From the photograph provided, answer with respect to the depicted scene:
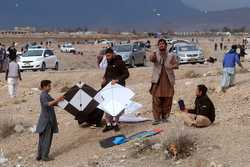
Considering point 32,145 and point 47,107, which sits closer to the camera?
point 47,107

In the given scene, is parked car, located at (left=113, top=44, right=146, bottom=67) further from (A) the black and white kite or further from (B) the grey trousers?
(B) the grey trousers

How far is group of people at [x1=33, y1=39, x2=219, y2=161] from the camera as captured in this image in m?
11.4

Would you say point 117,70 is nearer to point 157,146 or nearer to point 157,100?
point 157,100

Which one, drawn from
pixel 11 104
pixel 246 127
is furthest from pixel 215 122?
pixel 11 104

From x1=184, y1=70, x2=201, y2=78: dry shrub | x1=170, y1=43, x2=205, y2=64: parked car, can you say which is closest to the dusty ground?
x1=184, y1=70, x2=201, y2=78: dry shrub

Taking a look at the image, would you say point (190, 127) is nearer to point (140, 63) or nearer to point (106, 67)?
point (106, 67)

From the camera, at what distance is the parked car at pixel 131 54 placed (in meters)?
34.9

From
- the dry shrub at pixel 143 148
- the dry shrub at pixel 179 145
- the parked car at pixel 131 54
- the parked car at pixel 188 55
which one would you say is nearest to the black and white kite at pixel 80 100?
the dry shrub at pixel 143 148

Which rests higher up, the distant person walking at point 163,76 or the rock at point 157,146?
the distant person walking at point 163,76

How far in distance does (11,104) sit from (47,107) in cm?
821

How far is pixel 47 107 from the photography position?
1131 centimetres

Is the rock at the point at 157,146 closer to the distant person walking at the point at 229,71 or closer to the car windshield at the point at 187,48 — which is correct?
the distant person walking at the point at 229,71

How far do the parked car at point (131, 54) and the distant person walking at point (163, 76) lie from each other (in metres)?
22.3

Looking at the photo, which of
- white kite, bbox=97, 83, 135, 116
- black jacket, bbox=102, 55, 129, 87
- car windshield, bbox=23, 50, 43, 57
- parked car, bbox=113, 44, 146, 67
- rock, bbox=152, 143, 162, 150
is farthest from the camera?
parked car, bbox=113, 44, 146, 67
